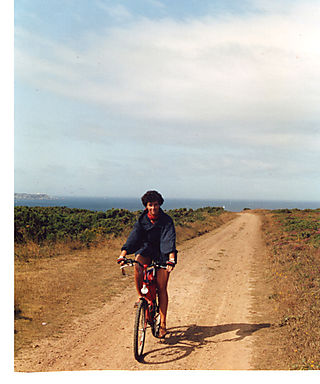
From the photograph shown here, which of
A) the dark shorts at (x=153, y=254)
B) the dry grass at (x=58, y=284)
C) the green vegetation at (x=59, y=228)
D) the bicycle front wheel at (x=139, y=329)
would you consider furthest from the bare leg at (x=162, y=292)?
the green vegetation at (x=59, y=228)

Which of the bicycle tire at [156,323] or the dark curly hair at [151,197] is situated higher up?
the dark curly hair at [151,197]

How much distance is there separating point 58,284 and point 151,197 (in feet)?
14.8

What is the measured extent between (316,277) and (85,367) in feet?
22.2

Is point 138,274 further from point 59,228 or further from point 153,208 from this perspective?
point 59,228

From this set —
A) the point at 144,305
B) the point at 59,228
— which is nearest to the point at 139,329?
the point at 144,305

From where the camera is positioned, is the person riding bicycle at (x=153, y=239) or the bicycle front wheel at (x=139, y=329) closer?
the bicycle front wheel at (x=139, y=329)

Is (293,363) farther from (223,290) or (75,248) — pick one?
(75,248)

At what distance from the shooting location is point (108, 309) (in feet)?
21.4

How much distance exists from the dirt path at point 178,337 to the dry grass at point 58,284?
0.36 meters

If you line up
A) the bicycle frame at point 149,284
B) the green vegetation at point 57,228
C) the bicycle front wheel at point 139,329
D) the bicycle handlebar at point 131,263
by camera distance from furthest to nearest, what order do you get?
the green vegetation at point 57,228 → the bicycle frame at point 149,284 → the bicycle handlebar at point 131,263 → the bicycle front wheel at point 139,329

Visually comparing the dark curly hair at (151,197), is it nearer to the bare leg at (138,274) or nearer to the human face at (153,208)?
the human face at (153,208)

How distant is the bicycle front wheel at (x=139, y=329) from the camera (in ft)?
14.2

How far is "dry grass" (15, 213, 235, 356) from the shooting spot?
5.72 meters
